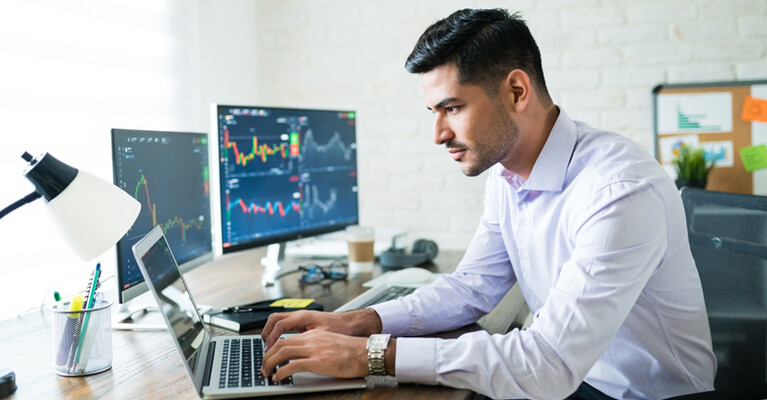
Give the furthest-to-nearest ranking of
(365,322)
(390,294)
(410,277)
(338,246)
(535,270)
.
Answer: (338,246), (410,277), (390,294), (535,270), (365,322)

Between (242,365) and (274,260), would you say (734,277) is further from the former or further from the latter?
(274,260)

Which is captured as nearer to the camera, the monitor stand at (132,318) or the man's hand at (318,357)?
the man's hand at (318,357)

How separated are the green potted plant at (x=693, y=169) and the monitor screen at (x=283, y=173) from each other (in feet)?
3.80

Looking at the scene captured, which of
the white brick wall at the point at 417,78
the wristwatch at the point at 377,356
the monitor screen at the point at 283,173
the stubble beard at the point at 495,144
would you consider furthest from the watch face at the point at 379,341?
the white brick wall at the point at 417,78

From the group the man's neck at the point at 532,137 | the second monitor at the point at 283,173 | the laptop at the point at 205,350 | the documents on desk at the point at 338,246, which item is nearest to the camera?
the laptop at the point at 205,350

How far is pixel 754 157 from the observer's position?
7.80ft

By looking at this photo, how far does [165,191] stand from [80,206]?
0.46 metres

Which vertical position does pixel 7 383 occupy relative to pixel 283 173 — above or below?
below

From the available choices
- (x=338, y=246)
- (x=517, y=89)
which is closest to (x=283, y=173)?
(x=338, y=246)

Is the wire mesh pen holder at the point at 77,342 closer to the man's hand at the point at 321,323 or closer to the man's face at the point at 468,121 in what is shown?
the man's hand at the point at 321,323

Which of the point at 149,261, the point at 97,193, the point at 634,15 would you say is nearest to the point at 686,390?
the point at 149,261

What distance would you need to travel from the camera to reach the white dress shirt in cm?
98

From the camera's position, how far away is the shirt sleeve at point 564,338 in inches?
38.2

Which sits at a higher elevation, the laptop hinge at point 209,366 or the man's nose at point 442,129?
the man's nose at point 442,129
